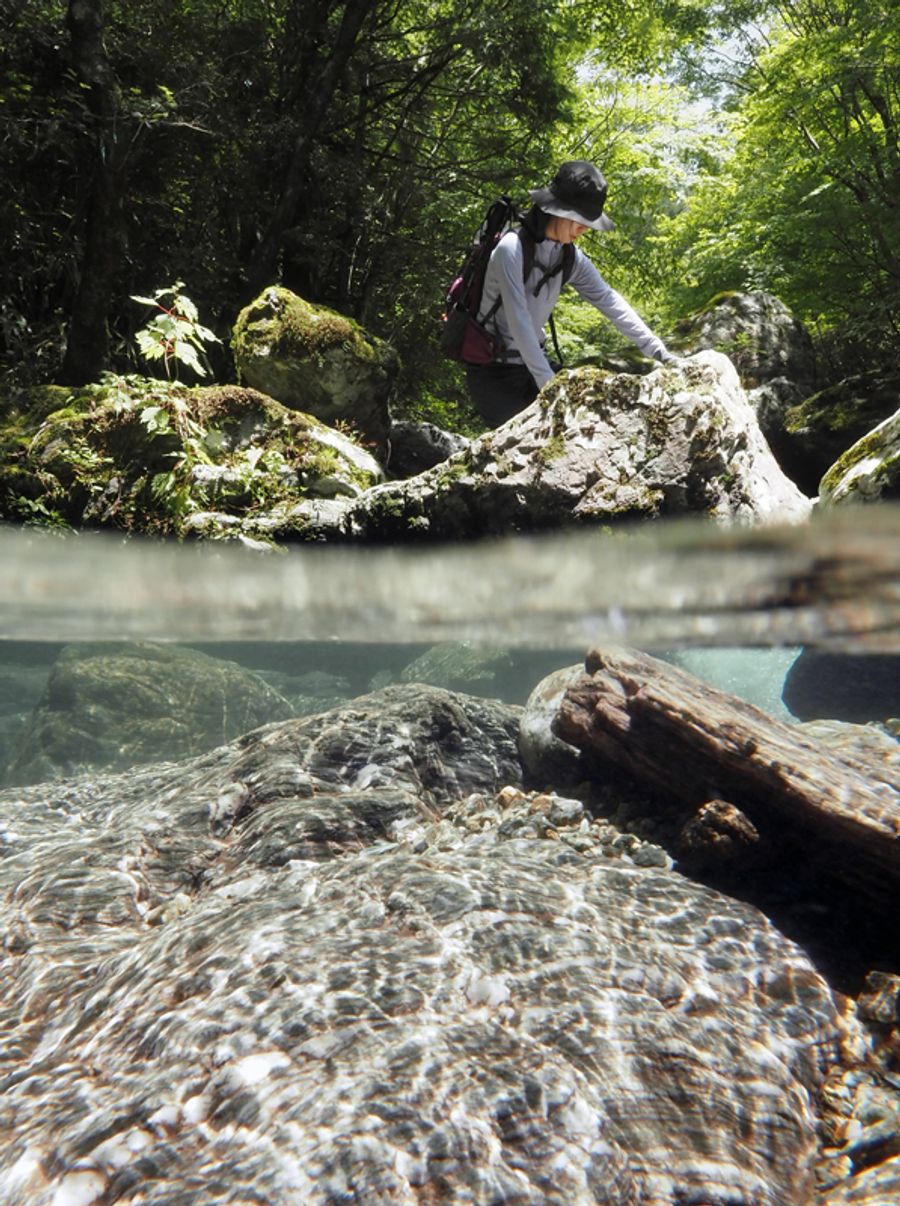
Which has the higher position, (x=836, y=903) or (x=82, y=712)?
(x=836, y=903)

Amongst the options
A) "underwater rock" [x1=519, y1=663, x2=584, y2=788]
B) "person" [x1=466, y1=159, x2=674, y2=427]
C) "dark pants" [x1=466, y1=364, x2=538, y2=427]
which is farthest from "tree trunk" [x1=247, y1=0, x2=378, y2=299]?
"underwater rock" [x1=519, y1=663, x2=584, y2=788]

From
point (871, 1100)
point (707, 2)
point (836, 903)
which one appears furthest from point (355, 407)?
point (707, 2)

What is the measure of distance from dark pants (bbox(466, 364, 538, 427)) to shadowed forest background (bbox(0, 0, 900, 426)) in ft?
20.3

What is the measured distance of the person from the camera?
582 cm

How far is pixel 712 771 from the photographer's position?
17.0 ft

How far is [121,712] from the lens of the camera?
10211 millimetres

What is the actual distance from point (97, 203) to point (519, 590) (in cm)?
872

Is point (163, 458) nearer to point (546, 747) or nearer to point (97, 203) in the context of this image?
point (97, 203)

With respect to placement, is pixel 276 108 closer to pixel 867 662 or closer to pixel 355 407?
pixel 355 407

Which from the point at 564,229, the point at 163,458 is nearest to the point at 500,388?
the point at 564,229

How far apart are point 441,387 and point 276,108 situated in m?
5.53

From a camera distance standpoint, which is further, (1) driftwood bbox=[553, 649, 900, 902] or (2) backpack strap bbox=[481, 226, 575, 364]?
(2) backpack strap bbox=[481, 226, 575, 364]

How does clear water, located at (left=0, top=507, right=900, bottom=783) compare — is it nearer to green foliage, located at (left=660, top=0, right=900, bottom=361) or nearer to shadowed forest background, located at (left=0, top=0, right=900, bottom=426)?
shadowed forest background, located at (left=0, top=0, right=900, bottom=426)

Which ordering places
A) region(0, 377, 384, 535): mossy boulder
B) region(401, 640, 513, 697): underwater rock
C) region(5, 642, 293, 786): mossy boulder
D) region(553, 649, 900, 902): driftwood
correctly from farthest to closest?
region(401, 640, 513, 697): underwater rock → region(5, 642, 293, 786): mossy boulder → region(0, 377, 384, 535): mossy boulder → region(553, 649, 900, 902): driftwood
